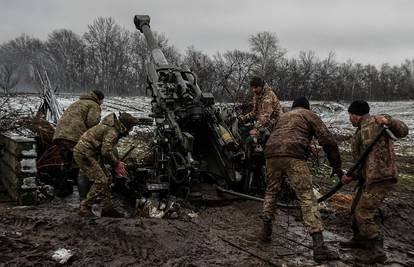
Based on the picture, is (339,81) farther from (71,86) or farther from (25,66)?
(25,66)

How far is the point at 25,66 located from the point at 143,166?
186 ft

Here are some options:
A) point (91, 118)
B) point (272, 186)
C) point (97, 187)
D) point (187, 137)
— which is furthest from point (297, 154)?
point (91, 118)

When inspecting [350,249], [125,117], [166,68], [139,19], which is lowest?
[350,249]

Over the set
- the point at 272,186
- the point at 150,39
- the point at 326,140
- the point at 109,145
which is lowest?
the point at 272,186

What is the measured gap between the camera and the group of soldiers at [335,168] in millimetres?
5836

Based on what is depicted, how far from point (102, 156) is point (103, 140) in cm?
31

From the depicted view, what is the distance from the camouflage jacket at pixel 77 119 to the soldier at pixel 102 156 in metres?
1.00

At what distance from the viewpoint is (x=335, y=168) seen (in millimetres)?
6316

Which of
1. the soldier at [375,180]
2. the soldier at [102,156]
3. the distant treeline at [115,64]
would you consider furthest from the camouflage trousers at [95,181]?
the distant treeline at [115,64]

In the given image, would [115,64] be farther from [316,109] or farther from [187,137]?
[187,137]

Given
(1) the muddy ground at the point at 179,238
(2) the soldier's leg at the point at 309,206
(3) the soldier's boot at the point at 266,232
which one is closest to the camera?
(1) the muddy ground at the point at 179,238

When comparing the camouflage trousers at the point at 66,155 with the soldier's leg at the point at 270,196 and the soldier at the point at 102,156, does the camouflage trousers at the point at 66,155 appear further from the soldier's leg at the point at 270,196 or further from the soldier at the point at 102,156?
the soldier's leg at the point at 270,196

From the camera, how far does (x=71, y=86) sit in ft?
207

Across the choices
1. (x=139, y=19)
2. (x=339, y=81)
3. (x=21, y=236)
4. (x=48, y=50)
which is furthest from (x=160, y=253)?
(x=48, y=50)
